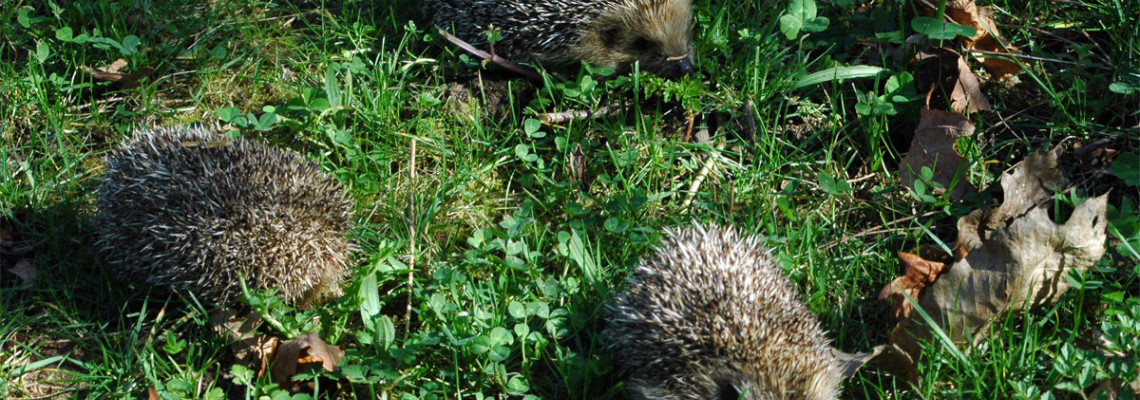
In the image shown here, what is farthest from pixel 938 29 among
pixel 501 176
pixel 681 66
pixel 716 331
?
pixel 501 176

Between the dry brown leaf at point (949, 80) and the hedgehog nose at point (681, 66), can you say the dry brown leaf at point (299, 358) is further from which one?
the dry brown leaf at point (949, 80)

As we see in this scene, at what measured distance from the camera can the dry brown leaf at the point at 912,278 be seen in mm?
3955

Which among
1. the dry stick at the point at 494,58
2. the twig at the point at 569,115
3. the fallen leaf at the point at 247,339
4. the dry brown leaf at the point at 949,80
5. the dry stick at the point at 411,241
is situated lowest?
the fallen leaf at the point at 247,339

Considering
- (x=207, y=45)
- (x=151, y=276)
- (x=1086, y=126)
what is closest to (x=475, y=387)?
(x=151, y=276)

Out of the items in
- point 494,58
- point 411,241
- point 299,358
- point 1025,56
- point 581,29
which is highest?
point 1025,56

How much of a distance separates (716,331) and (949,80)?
2155 mm

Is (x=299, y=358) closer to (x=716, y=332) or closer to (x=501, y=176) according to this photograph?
(x=501, y=176)

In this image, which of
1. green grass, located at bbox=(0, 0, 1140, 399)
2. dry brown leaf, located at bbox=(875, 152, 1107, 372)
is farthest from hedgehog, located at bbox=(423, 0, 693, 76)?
dry brown leaf, located at bbox=(875, 152, 1107, 372)

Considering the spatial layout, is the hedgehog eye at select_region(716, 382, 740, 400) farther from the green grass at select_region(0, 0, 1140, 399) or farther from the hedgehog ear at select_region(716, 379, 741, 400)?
the green grass at select_region(0, 0, 1140, 399)

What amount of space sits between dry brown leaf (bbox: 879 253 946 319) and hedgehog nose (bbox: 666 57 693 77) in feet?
5.18

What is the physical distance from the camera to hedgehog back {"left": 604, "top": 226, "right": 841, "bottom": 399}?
3398 mm

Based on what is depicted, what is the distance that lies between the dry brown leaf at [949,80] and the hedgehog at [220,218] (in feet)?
9.46

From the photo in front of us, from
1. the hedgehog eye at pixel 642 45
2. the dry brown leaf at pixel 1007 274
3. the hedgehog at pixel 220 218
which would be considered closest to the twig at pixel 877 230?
the dry brown leaf at pixel 1007 274

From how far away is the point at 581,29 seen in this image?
529cm
